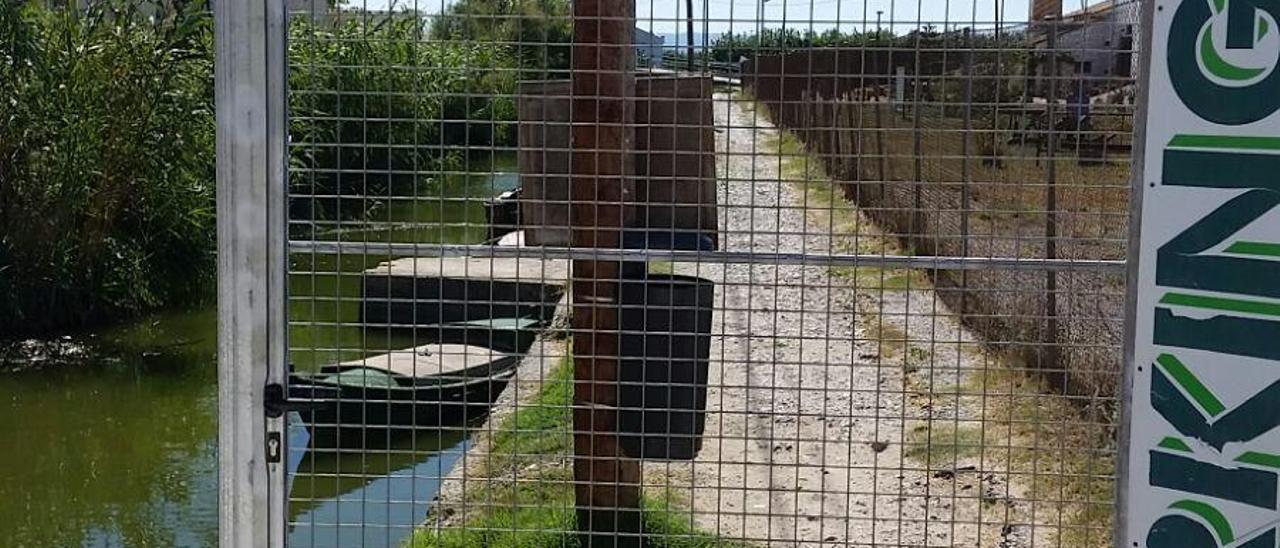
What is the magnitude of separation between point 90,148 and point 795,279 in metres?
6.93

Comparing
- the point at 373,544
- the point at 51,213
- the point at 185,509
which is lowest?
the point at 185,509

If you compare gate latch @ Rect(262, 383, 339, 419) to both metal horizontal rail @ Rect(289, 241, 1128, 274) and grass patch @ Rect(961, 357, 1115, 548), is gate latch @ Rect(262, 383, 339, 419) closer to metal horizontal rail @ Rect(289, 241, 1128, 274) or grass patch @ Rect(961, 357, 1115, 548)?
metal horizontal rail @ Rect(289, 241, 1128, 274)

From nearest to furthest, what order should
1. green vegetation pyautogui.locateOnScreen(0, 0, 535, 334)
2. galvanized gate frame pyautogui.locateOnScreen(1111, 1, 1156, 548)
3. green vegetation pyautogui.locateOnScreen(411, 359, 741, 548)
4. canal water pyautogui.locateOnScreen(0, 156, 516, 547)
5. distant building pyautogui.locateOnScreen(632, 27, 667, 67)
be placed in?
galvanized gate frame pyautogui.locateOnScreen(1111, 1, 1156, 548) < distant building pyautogui.locateOnScreen(632, 27, 667, 67) < green vegetation pyautogui.locateOnScreen(411, 359, 741, 548) < canal water pyautogui.locateOnScreen(0, 156, 516, 547) < green vegetation pyautogui.locateOnScreen(0, 0, 535, 334)

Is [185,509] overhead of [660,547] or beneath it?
beneath

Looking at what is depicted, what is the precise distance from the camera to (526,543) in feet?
20.2

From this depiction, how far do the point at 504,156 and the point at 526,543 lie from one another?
1746 cm

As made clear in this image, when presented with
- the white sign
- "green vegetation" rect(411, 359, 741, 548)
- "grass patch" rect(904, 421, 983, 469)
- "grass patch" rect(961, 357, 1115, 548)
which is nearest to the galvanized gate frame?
the white sign

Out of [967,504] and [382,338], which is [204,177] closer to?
[382,338]

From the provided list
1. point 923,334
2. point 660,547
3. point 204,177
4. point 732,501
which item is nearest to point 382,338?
point 204,177

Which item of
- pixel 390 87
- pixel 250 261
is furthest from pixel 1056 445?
pixel 250 261

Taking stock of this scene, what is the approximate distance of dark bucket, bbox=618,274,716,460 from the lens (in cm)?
393

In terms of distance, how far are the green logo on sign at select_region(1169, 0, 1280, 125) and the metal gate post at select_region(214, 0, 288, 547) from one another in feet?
6.60

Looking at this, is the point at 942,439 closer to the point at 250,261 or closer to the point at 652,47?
the point at 652,47

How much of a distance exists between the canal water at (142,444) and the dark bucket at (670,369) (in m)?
2.67
